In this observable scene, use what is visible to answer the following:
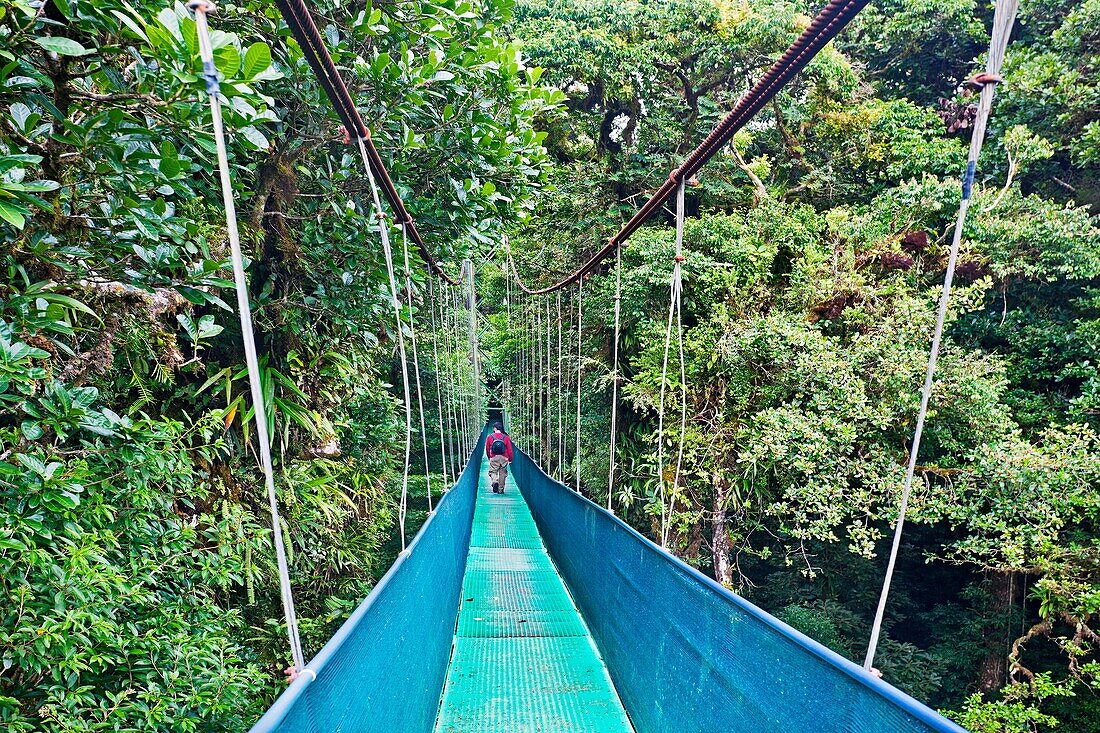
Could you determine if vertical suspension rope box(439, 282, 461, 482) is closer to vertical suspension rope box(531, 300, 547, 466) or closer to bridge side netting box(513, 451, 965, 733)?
vertical suspension rope box(531, 300, 547, 466)

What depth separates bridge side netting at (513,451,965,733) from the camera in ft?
2.85

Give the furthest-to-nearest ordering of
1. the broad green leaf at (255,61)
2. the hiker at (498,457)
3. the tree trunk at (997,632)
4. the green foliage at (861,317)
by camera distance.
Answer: the hiker at (498,457) < the tree trunk at (997,632) < the green foliage at (861,317) < the broad green leaf at (255,61)

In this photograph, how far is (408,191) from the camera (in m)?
2.47

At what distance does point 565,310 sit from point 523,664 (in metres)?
5.48

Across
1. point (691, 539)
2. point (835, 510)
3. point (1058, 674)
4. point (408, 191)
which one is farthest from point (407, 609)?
point (1058, 674)

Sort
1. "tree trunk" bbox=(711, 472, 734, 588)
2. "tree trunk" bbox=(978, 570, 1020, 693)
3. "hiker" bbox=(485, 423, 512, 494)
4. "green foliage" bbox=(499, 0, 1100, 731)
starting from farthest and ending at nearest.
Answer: "hiker" bbox=(485, 423, 512, 494) → "tree trunk" bbox=(978, 570, 1020, 693) → "tree trunk" bbox=(711, 472, 734, 588) → "green foliage" bbox=(499, 0, 1100, 731)

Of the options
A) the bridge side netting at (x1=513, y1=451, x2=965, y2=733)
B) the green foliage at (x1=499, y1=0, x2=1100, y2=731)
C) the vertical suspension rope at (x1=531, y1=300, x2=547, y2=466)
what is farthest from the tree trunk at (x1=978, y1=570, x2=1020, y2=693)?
the bridge side netting at (x1=513, y1=451, x2=965, y2=733)

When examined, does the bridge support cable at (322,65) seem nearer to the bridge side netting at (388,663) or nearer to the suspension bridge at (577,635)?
the suspension bridge at (577,635)

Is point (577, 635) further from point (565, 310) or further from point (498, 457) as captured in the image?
point (498, 457)

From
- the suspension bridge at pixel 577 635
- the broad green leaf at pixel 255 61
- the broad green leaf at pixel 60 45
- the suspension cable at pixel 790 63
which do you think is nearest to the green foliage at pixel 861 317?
the suspension bridge at pixel 577 635

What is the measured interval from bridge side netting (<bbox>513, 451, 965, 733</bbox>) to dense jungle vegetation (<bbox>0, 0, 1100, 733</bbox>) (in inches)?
45.0

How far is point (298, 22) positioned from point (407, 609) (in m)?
1.32

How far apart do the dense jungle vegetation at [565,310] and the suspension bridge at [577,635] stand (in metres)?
0.39

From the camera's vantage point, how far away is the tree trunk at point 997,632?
4.96 m
